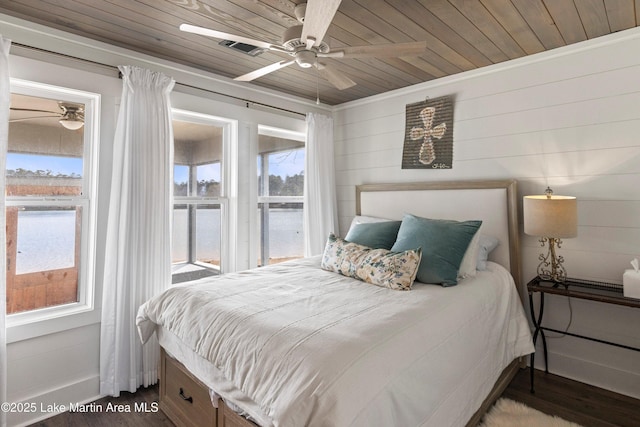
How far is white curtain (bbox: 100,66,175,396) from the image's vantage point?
7.24 feet

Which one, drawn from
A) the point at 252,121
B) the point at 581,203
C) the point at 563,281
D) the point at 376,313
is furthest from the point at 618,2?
the point at 252,121

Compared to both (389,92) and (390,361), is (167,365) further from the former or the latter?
(389,92)

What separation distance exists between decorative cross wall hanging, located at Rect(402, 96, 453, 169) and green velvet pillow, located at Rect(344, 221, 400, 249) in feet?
2.61

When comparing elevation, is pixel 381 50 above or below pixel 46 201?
above

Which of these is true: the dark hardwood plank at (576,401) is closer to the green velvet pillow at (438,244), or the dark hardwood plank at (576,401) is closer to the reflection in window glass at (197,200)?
the green velvet pillow at (438,244)

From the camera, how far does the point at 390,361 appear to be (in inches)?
48.0

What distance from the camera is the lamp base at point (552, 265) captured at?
2.28 meters

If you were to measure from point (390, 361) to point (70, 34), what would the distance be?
8.99 feet

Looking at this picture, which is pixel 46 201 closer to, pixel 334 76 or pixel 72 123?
pixel 72 123

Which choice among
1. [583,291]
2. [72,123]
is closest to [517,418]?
[583,291]

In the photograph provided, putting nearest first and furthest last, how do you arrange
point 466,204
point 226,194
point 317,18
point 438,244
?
1. point 317,18
2. point 438,244
3. point 466,204
4. point 226,194

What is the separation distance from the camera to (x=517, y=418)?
188 cm

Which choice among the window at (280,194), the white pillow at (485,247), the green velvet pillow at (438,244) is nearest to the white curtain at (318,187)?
the window at (280,194)

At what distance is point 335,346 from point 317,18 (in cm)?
136
